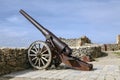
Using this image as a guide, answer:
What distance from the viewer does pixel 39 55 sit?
13273 mm

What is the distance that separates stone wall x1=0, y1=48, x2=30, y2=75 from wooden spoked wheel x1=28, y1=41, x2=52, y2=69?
305 mm

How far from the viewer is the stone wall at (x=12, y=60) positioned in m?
11.8

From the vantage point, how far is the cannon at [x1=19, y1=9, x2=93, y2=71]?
502 inches

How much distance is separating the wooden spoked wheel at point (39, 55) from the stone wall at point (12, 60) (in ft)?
1.00

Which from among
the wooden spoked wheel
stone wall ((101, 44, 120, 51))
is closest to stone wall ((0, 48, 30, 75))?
the wooden spoked wheel

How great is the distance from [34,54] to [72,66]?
6.04ft

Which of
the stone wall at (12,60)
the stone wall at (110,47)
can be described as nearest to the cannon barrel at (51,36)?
the stone wall at (12,60)

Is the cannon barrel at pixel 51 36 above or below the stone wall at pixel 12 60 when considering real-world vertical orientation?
above

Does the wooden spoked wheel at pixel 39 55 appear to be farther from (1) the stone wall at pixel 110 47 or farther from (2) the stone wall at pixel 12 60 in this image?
(1) the stone wall at pixel 110 47

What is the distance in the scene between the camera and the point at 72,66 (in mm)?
12859

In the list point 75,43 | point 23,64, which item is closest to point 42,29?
point 23,64

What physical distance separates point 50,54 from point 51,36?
34.5 inches

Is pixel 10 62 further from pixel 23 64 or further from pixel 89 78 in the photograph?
pixel 89 78

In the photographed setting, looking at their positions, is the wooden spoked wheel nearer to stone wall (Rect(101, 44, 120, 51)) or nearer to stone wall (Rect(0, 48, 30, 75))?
stone wall (Rect(0, 48, 30, 75))
